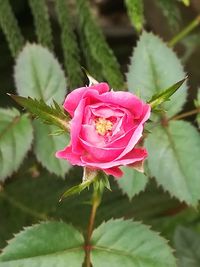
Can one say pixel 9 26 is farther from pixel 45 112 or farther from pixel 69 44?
pixel 45 112

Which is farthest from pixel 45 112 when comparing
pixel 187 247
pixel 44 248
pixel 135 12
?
pixel 187 247

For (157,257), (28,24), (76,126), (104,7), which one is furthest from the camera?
(104,7)

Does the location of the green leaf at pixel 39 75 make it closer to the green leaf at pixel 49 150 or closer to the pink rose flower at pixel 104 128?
the green leaf at pixel 49 150

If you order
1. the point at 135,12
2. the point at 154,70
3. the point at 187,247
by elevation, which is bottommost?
the point at 187,247

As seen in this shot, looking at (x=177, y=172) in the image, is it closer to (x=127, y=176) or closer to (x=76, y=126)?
(x=127, y=176)

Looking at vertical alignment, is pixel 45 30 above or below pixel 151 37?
above

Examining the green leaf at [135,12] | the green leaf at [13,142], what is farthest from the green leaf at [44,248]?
the green leaf at [135,12]

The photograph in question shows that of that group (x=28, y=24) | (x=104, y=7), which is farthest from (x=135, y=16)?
(x=104, y=7)
